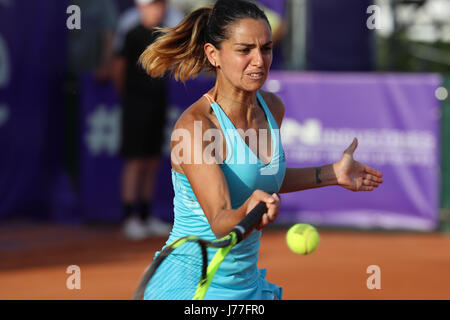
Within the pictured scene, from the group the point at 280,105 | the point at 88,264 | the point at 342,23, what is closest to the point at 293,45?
the point at 342,23

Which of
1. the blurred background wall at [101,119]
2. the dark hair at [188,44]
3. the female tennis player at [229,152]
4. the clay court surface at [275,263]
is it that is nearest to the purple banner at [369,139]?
the blurred background wall at [101,119]

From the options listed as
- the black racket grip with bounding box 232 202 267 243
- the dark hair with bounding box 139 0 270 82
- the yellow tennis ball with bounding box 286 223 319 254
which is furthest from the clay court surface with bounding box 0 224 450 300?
the black racket grip with bounding box 232 202 267 243

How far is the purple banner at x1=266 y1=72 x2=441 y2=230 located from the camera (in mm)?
7684

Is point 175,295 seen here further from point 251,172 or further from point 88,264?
point 88,264

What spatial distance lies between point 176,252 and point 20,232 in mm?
5311

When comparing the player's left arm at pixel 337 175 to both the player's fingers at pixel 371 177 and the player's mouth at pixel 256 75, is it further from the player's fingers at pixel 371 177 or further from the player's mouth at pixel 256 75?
the player's mouth at pixel 256 75

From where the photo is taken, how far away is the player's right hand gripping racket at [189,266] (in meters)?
2.57

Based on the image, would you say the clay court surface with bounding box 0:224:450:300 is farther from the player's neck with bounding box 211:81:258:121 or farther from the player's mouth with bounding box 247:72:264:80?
the player's mouth with bounding box 247:72:264:80

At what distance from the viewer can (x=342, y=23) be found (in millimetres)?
9664

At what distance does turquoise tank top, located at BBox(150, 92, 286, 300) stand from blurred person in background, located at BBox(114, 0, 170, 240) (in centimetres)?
455

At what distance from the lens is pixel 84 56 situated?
947 cm

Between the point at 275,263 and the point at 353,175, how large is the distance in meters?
3.25

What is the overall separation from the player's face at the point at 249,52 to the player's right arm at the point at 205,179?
25cm

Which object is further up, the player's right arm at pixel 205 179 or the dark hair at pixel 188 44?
the dark hair at pixel 188 44
